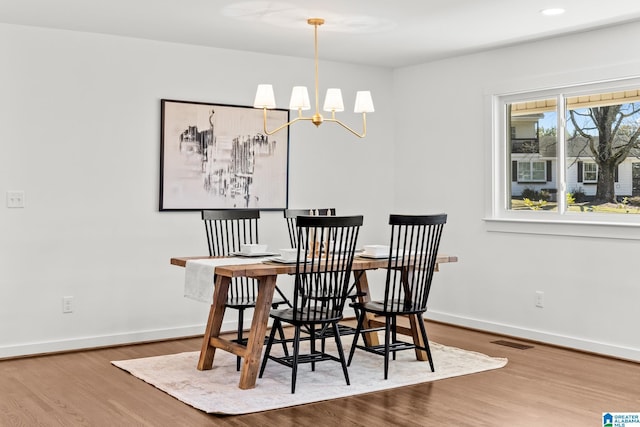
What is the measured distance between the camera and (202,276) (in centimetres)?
433

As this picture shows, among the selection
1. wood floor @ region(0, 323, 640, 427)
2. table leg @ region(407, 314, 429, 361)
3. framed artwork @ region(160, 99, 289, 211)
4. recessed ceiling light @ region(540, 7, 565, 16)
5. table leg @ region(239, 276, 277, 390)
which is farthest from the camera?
framed artwork @ region(160, 99, 289, 211)

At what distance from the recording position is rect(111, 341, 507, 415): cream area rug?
3996 millimetres

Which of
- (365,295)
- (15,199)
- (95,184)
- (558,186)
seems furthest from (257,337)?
(558,186)

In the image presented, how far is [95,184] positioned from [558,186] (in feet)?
11.8

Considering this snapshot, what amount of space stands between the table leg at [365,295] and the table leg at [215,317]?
0.99 m

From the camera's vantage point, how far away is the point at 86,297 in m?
5.39

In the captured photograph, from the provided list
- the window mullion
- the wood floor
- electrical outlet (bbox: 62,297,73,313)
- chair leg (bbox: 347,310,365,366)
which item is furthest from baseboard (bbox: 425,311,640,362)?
electrical outlet (bbox: 62,297,73,313)

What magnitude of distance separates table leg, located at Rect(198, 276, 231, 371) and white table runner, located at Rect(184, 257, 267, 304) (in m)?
0.14

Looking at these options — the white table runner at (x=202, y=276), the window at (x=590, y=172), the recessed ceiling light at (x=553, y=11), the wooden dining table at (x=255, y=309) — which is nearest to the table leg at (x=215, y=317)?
the wooden dining table at (x=255, y=309)

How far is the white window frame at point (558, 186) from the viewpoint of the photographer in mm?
5180

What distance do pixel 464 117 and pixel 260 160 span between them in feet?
6.06

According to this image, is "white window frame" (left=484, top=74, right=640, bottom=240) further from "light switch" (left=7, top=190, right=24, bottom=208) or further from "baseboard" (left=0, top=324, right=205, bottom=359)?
"light switch" (left=7, top=190, right=24, bottom=208)

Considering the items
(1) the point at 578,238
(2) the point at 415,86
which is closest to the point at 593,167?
(1) the point at 578,238

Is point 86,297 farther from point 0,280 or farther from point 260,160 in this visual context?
point 260,160
